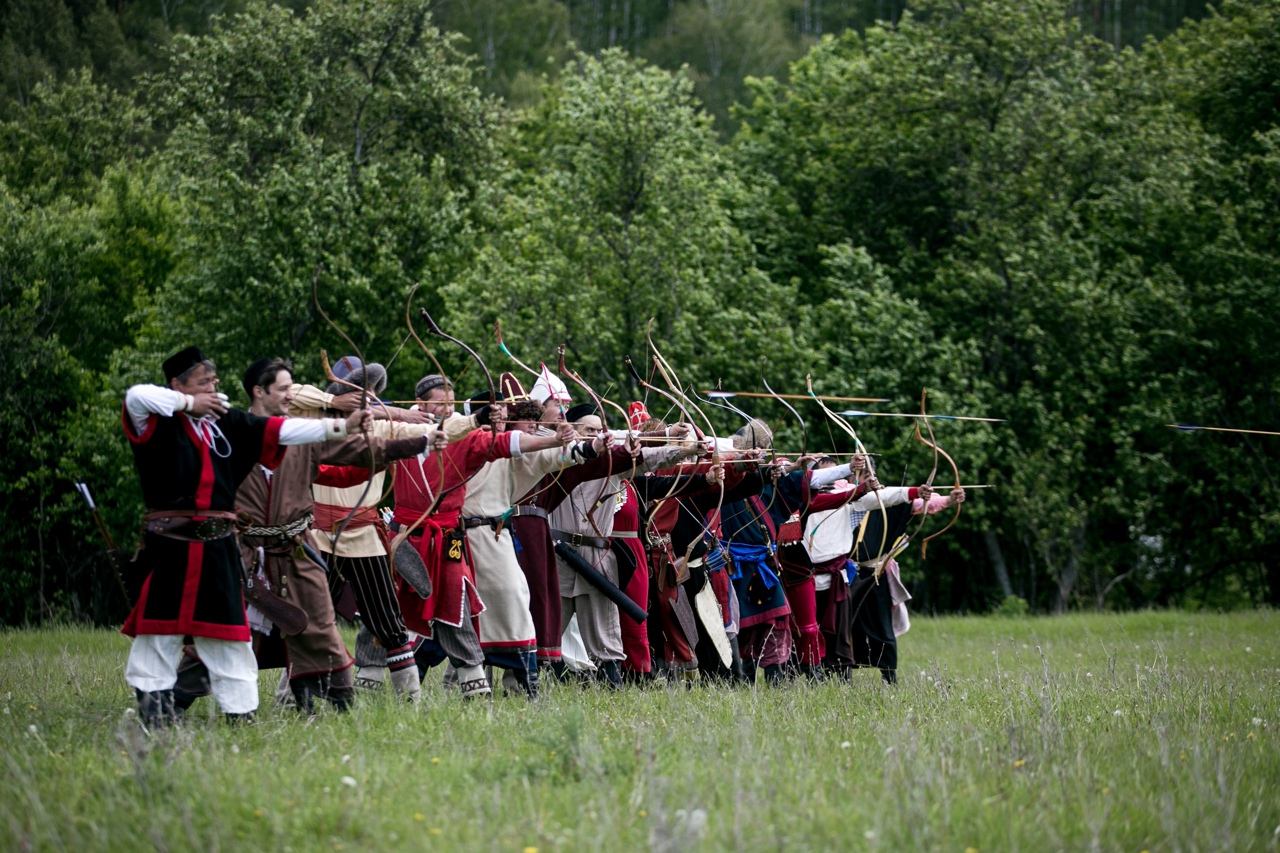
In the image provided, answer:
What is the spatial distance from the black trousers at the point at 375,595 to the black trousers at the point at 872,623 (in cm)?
411

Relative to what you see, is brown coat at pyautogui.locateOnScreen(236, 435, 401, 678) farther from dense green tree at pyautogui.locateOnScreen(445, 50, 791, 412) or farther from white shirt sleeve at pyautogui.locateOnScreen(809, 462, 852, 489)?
dense green tree at pyautogui.locateOnScreen(445, 50, 791, 412)

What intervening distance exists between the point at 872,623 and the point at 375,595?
4.38m

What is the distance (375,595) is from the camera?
6.78 m

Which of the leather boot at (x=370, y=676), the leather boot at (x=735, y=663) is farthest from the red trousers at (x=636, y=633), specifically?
the leather boot at (x=370, y=676)

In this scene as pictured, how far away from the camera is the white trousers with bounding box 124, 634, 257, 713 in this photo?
5449 millimetres

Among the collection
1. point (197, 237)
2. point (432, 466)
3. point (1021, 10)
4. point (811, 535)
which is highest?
point (1021, 10)

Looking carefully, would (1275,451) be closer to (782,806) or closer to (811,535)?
(811,535)

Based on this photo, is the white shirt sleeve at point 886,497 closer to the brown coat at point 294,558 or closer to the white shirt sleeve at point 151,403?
the brown coat at point 294,558

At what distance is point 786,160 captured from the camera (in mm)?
26500

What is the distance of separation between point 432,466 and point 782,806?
3.69 metres

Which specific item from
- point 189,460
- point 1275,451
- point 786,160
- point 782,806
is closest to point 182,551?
point 189,460

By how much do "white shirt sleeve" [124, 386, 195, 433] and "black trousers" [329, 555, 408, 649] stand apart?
1.59 m

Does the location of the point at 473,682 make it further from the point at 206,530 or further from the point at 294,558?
the point at 206,530

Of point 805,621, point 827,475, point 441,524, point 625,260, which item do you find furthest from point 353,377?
point 625,260
